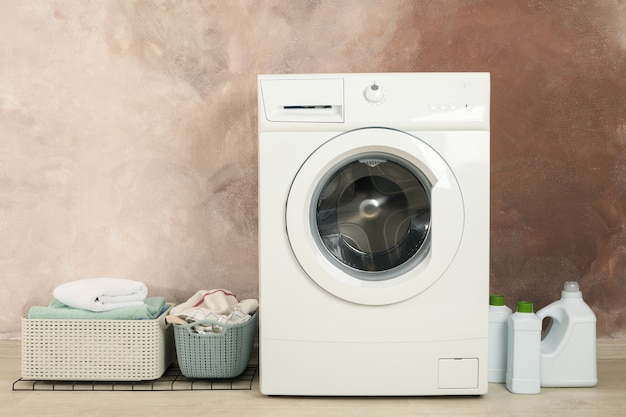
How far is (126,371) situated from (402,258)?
3.03ft

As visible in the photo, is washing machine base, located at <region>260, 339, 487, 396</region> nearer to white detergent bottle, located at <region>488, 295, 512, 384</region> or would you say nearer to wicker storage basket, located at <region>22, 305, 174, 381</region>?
white detergent bottle, located at <region>488, 295, 512, 384</region>

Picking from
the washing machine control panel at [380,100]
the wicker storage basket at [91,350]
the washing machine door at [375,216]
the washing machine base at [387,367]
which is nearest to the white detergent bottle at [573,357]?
the washing machine base at [387,367]

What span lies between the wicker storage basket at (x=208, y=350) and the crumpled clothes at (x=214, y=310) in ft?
0.08

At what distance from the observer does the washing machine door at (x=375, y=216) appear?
190cm

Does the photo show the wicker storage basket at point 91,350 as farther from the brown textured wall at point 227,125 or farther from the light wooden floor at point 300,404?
the brown textured wall at point 227,125

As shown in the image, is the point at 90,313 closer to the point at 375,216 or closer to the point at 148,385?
the point at 148,385

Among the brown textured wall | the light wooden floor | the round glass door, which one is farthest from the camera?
the brown textured wall

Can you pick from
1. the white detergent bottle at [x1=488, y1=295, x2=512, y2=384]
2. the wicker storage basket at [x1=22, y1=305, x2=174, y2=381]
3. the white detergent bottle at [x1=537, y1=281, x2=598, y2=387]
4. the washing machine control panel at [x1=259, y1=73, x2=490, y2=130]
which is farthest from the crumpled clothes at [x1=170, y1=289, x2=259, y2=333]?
the white detergent bottle at [x1=537, y1=281, x2=598, y2=387]

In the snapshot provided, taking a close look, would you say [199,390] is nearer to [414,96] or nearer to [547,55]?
[414,96]

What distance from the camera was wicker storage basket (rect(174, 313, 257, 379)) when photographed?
2057mm

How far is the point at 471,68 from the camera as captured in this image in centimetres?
249

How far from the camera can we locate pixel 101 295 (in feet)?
6.88

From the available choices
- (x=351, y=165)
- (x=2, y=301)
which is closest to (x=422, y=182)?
(x=351, y=165)

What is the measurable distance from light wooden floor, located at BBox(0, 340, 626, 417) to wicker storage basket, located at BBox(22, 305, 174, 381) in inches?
2.6
